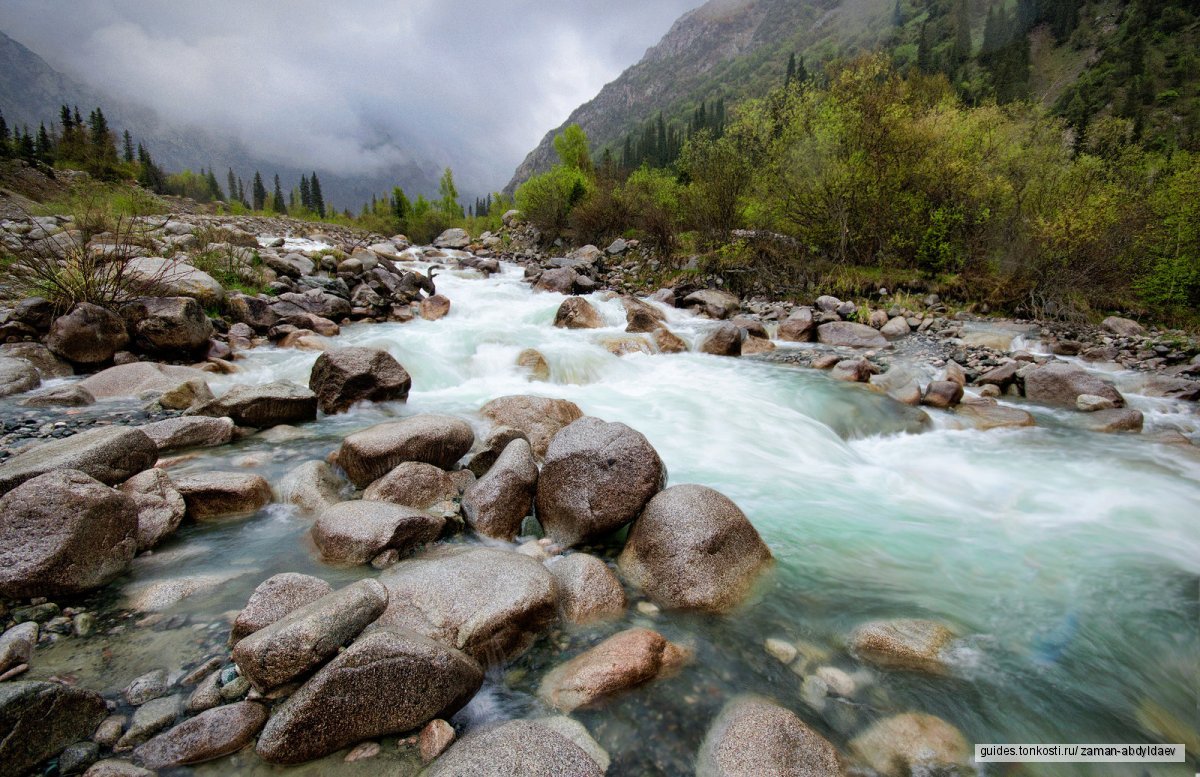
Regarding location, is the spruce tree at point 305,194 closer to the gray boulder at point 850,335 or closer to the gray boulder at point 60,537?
the gray boulder at point 850,335

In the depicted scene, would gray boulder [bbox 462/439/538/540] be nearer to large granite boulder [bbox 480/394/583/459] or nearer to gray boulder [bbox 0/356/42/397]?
large granite boulder [bbox 480/394/583/459]

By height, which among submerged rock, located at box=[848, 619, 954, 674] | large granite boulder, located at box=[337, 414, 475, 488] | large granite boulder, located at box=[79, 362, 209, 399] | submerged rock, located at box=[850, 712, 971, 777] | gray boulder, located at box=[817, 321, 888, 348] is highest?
gray boulder, located at box=[817, 321, 888, 348]

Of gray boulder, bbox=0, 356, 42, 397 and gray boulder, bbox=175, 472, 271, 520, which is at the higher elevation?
gray boulder, bbox=0, 356, 42, 397

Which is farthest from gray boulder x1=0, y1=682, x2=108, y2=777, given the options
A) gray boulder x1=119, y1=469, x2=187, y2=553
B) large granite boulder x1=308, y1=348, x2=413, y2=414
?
large granite boulder x1=308, y1=348, x2=413, y2=414

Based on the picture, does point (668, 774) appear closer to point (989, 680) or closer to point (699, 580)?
point (699, 580)

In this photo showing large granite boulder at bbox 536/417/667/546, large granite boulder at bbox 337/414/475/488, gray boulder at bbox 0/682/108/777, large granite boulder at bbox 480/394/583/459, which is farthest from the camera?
large granite boulder at bbox 480/394/583/459

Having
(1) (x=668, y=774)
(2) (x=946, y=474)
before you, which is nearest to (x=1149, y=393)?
(2) (x=946, y=474)

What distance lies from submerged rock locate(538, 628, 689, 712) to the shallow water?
104 mm

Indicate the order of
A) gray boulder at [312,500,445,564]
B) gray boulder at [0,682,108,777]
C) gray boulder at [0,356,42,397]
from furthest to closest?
1. gray boulder at [0,356,42,397]
2. gray boulder at [312,500,445,564]
3. gray boulder at [0,682,108,777]

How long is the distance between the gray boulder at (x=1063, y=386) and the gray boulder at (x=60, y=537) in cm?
1589

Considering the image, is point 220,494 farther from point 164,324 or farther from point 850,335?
point 850,335

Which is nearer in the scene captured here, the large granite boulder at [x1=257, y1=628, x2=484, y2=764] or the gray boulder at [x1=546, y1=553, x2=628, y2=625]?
the large granite boulder at [x1=257, y1=628, x2=484, y2=764]

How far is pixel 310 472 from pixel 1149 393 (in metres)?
17.2

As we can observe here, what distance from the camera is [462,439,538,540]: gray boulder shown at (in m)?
5.14
